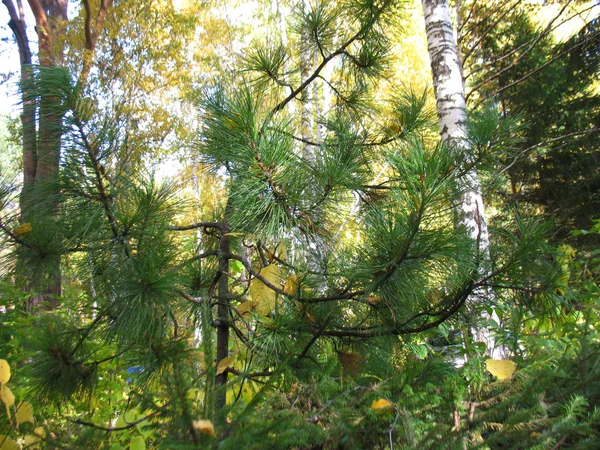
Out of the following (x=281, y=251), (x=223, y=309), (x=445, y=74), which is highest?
(x=445, y=74)

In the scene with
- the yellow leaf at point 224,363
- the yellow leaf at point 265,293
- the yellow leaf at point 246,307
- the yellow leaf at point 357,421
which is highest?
the yellow leaf at point 265,293

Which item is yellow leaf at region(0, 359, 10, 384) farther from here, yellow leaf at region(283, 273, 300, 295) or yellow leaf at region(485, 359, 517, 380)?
yellow leaf at region(485, 359, 517, 380)

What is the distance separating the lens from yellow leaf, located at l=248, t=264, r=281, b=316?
5.00 feet

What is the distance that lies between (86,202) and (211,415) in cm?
94

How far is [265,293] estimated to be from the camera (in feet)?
5.11

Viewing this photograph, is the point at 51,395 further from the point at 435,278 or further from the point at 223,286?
the point at 435,278

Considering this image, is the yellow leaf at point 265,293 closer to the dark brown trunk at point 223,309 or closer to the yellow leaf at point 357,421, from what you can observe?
the dark brown trunk at point 223,309

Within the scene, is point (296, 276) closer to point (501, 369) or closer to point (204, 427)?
point (501, 369)

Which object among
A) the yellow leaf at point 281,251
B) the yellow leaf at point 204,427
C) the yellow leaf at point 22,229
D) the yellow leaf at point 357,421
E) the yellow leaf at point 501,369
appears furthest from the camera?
the yellow leaf at point 281,251

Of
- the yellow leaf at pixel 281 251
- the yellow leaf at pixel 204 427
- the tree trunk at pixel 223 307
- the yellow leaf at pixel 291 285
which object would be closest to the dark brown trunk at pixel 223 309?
the tree trunk at pixel 223 307

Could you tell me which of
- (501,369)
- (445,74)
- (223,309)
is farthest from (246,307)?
(445,74)

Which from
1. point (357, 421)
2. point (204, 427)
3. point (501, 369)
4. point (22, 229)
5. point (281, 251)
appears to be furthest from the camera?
point (281, 251)

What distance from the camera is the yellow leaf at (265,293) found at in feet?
5.00

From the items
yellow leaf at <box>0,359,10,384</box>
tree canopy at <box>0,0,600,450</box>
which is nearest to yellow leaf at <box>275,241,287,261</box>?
tree canopy at <box>0,0,600,450</box>
